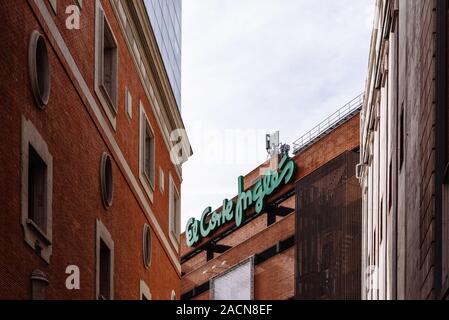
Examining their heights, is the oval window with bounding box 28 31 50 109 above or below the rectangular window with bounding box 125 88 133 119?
below

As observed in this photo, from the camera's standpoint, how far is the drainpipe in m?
18.4

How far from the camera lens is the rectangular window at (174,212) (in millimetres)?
39406

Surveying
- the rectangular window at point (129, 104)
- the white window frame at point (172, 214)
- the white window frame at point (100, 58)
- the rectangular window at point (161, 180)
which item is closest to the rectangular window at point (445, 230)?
the white window frame at point (100, 58)

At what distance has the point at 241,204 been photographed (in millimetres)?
73812

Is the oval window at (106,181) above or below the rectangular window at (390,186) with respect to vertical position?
below

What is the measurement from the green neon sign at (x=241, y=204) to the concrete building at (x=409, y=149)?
77.6 feet

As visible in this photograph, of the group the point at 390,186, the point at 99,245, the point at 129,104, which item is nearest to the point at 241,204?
the point at 390,186

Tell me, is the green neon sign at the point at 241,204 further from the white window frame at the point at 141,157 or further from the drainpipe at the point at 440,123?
the drainpipe at the point at 440,123

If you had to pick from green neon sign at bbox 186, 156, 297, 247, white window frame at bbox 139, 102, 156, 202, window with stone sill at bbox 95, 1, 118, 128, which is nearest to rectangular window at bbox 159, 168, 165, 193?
white window frame at bbox 139, 102, 156, 202

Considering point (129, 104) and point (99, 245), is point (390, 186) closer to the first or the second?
point (129, 104)

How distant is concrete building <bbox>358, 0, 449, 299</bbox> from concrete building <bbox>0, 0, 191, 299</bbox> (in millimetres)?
6667

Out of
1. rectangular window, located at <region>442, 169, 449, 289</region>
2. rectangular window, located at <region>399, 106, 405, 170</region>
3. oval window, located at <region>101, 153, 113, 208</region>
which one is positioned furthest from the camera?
rectangular window, located at <region>399, 106, 405, 170</region>

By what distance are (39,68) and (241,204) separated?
5391 cm

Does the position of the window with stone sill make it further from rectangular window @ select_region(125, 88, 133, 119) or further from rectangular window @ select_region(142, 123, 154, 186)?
rectangular window @ select_region(142, 123, 154, 186)
